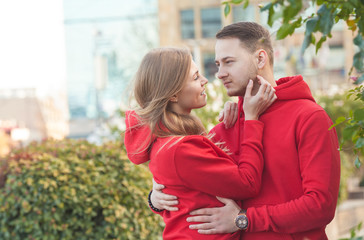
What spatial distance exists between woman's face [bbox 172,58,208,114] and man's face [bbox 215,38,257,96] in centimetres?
18

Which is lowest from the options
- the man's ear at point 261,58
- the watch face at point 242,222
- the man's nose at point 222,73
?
the watch face at point 242,222

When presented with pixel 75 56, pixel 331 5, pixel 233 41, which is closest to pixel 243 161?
pixel 233 41

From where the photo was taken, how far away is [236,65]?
2.65 m

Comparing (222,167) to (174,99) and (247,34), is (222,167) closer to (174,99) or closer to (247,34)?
(174,99)

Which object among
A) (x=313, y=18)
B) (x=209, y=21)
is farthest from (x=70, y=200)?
(x=209, y=21)

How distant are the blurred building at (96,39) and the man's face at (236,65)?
25648mm

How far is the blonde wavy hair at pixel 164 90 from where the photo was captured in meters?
2.74

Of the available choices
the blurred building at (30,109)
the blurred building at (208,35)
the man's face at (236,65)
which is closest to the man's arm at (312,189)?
the man's face at (236,65)

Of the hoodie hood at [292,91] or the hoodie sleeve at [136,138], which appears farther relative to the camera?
the hoodie sleeve at [136,138]

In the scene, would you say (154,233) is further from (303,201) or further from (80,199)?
(303,201)

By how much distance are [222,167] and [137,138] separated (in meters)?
0.61

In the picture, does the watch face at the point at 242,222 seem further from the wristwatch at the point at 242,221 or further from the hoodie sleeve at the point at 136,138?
the hoodie sleeve at the point at 136,138

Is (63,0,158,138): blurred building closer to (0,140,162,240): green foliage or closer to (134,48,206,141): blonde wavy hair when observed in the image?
(0,140,162,240): green foliage

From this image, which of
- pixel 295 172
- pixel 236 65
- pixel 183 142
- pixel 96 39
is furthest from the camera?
pixel 96 39
